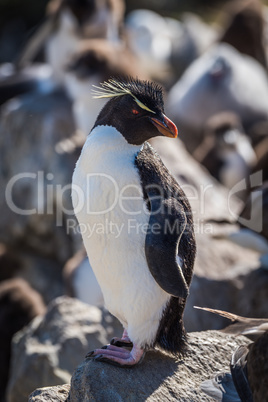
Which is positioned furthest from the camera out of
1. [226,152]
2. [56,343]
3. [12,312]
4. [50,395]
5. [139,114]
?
[226,152]

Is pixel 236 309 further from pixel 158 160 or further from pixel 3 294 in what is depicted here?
pixel 158 160

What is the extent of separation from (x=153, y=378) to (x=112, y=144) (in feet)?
3.48

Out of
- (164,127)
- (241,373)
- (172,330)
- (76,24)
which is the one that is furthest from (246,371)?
(76,24)

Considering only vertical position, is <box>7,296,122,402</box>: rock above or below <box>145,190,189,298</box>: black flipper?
below

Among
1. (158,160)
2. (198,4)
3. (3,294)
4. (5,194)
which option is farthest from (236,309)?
(198,4)

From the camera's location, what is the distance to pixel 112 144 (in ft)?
10.3

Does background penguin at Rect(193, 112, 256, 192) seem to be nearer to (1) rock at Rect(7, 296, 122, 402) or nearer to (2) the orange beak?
(1) rock at Rect(7, 296, 122, 402)

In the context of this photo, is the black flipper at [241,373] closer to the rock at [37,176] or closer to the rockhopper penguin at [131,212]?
the rockhopper penguin at [131,212]

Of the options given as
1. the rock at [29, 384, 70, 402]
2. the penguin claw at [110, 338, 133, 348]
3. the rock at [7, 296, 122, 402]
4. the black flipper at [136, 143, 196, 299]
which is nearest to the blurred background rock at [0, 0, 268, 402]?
the rock at [7, 296, 122, 402]

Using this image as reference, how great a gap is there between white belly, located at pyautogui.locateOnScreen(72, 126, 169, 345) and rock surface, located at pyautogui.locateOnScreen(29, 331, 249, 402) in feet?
0.56

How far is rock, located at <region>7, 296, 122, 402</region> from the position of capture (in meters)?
4.36

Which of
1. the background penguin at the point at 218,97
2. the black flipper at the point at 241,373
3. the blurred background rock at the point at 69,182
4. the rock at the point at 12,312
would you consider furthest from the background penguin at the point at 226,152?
the black flipper at the point at 241,373

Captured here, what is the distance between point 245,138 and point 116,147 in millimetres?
6451

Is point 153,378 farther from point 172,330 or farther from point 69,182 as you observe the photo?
point 69,182
